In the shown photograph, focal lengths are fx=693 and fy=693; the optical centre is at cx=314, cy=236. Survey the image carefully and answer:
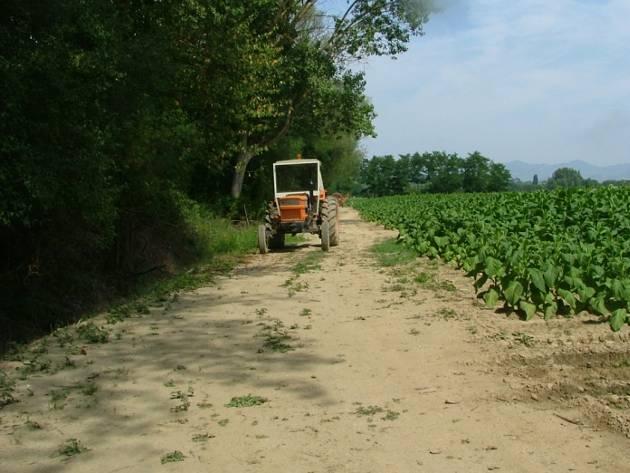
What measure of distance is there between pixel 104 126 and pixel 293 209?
8.52 meters

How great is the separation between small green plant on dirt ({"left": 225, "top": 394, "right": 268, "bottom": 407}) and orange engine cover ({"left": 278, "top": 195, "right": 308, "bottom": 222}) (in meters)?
13.0

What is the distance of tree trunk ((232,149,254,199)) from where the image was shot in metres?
26.9

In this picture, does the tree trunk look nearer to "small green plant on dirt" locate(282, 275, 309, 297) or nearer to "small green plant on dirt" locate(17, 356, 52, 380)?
"small green plant on dirt" locate(282, 275, 309, 297)

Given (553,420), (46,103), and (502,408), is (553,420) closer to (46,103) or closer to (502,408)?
(502,408)

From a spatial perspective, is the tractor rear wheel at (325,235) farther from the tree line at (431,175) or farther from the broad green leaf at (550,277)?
the tree line at (431,175)

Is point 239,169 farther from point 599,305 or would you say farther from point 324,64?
point 599,305

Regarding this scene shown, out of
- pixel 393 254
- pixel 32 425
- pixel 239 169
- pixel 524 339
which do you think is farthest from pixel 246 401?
pixel 239 169

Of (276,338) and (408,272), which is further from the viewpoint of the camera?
(408,272)

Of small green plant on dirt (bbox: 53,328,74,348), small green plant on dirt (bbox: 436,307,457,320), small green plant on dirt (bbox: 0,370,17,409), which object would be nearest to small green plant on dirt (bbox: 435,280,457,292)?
small green plant on dirt (bbox: 436,307,457,320)

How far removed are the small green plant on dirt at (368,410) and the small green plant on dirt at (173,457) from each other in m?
1.40

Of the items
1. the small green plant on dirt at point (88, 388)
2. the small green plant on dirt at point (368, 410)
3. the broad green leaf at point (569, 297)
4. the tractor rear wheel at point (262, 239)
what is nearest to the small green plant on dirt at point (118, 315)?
the small green plant on dirt at point (88, 388)

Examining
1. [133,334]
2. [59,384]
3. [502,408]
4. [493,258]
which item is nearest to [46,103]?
[133,334]

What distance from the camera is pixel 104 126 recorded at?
10.5 m

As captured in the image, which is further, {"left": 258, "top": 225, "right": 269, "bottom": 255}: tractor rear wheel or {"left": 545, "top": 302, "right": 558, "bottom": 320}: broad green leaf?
{"left": 258, "top": 225, "right": 269, "bottom": 255}: tractor rear wheel
